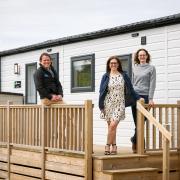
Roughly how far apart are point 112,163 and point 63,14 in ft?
55.6

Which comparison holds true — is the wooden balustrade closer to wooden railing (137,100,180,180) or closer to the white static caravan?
wooden railing (137,100,180,180)

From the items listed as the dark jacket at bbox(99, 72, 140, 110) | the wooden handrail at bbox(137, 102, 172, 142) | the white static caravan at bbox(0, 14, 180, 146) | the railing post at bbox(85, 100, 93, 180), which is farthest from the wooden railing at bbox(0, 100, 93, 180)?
the white static caravan at bbox(0, 14, 180, 146)

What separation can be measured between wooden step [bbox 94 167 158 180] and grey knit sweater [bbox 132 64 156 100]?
133 centimetres

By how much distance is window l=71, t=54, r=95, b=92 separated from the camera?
1312 centimetres

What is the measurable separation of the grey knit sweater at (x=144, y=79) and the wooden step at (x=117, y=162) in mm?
1110

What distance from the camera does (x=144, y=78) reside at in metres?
9.32

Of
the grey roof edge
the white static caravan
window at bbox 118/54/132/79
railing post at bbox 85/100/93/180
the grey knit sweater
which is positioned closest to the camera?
railing post at bbox 85/100/93/180

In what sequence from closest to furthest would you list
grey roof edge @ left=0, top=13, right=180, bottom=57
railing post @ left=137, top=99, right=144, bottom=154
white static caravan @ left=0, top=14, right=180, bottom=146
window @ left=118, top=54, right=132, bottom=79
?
railing post @ left=137, top=99, right=144, bottom=154 < grey roof edge @ left=0, top=13, right=180, bottom=57 < white static caravan @ left=0, top=14, right=180, bottom=146 < window @ left=118, top=54, right=132, bottom=79

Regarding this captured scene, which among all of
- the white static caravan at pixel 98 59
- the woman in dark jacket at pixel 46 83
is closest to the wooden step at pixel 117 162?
the woman in dark jacket at pixel 46 83

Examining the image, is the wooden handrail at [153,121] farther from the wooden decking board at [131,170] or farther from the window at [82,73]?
the window at [82,73]

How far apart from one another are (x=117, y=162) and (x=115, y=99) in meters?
1.05

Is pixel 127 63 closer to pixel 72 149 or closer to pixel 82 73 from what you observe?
pixel 82 73

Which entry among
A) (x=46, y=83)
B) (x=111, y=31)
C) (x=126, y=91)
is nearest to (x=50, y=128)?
(x=46, y=83)

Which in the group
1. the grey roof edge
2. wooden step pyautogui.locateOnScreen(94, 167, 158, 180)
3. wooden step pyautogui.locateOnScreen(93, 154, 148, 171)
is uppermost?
the grey roof edge
